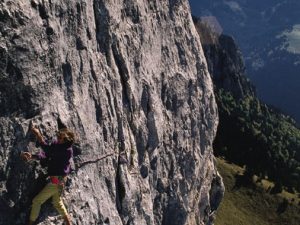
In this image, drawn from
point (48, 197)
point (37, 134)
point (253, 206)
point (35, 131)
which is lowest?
point (253, 206)

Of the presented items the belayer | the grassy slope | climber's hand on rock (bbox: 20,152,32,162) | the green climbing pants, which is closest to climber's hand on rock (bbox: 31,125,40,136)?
the belayer

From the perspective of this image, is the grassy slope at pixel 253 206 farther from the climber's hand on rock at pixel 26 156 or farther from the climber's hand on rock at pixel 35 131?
the climber's hand on rock at pixel 26 156

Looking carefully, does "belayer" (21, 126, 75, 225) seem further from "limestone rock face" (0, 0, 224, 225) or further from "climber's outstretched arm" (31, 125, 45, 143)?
"limestone rock face" (0, 0, 224, 225)

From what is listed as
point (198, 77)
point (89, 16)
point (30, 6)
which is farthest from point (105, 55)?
point (198, 77)

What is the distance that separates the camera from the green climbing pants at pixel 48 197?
26828 millimetres

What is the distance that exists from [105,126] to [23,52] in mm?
10269

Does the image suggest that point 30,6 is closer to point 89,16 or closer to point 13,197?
point 89,16

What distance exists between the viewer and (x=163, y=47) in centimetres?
5297

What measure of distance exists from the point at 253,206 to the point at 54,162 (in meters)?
145

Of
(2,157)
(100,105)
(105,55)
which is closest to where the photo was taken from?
(2,157)

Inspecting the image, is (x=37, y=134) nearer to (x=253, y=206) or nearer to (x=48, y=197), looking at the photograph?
(x=48, y=197)

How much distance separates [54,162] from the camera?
27.1m

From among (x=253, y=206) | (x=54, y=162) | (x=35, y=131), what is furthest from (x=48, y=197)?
(x=253, y=206)

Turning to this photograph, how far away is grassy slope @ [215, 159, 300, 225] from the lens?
15091cm
